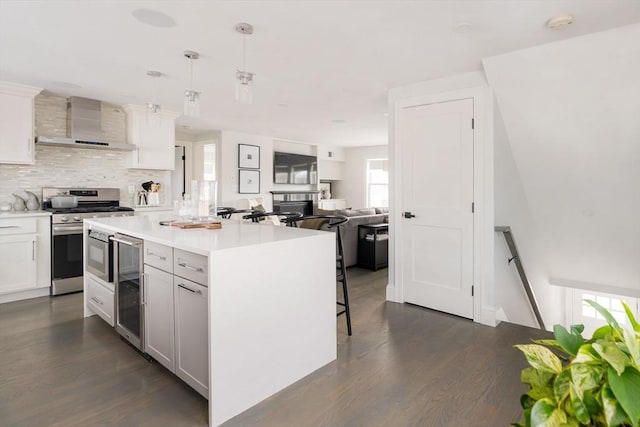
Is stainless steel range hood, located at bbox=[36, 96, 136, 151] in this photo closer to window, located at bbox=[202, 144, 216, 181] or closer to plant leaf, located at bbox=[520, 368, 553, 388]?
window, located at bbox=[202, 144, 216, 181]

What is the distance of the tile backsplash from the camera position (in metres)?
4.28

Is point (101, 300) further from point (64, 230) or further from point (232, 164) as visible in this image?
point (232, 164)

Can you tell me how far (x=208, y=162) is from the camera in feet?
24.5

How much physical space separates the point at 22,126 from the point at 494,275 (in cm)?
521

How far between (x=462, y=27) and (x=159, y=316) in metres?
2.77

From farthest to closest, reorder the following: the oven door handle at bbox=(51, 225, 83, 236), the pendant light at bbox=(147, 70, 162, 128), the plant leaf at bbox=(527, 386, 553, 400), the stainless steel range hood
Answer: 1. the stainless steel range hood
2. the oven door handle at bbox=(51, 225, 83, 236)
3. the pendant light at bbox=(147, 70, 162, 128)
4. the plant leaf at bbox=(527, 386, 553, 400)

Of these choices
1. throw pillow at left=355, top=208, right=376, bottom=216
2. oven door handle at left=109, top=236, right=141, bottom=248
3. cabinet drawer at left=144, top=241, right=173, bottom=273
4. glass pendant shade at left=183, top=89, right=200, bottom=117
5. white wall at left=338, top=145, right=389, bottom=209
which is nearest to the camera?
cabinet drawer at left=144, top=241, right=173, bottom=273

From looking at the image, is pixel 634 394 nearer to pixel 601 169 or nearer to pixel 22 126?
pixel 601 169

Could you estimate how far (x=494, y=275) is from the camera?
331 centimetres

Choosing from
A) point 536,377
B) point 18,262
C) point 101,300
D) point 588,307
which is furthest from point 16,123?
point 588,307

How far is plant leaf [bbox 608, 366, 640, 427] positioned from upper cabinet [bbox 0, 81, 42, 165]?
518 centimetres

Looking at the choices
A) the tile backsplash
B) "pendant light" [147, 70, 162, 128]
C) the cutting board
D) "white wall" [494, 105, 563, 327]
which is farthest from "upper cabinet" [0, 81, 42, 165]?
"white wall" [494, 105, 563, 327]

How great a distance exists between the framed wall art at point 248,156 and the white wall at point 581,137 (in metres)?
5.22

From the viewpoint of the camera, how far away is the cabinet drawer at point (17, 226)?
12.2 ft
